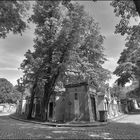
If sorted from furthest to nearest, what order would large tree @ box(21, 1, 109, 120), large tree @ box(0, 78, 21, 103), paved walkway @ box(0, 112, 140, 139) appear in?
large tree @ box(0, 78, 21, 103)
large tree @ box(21, 1, 109, 120)
paved walkway @ box(0, 112, 140, 139)

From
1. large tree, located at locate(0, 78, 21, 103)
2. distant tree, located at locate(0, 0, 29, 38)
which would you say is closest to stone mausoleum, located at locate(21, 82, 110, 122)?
distant tree, located at locate(0, 0, 29, 38)

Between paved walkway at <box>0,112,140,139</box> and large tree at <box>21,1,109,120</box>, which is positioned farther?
large tree at <box>21,1,109,120</box>

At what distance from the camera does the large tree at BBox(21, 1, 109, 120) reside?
1487cm

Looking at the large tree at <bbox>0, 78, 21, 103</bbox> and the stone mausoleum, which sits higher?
the large tree at <bbox>0, 78, 21, 103</bbox>

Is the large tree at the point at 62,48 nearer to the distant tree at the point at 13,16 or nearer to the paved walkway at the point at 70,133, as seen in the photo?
the paved walkway at the point at 70,133

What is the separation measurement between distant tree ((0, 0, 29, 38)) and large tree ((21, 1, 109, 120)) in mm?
6576

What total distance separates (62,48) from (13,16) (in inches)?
329

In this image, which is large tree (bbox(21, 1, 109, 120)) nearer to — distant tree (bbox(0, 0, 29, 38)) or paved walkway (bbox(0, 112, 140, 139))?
paved walkway (bbox(0, 112, 140, 139))

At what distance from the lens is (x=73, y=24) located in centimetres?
1458

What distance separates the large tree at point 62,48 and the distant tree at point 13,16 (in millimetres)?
6576

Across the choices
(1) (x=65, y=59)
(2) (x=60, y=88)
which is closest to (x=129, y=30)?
(1) (x=65, y=59)

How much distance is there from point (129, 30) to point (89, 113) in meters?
10.0

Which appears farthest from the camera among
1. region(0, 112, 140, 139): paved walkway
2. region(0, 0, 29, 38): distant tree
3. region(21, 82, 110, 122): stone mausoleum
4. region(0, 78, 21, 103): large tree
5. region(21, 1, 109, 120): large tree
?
region(0, 78, 21, 103): large tree

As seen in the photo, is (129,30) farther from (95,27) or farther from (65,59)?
(95,27)
